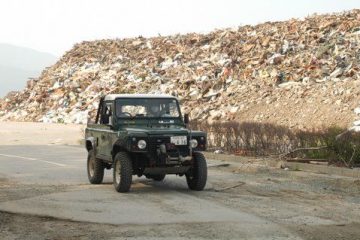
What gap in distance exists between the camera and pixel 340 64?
28.7m

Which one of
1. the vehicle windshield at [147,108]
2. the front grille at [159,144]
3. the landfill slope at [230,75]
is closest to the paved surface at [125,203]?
the front grille at [159,144]

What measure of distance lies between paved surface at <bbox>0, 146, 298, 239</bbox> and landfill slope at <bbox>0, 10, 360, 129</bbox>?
12.9 meters

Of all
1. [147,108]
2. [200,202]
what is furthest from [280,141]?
[200,202]

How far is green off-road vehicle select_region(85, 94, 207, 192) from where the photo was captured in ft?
33.3

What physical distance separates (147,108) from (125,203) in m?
2.87

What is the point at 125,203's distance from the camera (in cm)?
920

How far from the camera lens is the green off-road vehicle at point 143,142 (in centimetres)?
1016

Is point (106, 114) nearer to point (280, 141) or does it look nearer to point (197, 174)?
point (197, 174)

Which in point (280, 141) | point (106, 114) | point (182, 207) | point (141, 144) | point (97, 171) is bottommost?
point (182, 207)

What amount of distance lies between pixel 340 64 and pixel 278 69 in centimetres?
369

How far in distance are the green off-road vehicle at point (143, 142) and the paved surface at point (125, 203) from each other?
396 millimetres

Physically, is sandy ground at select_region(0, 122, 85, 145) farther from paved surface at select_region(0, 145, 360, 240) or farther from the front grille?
the front grille

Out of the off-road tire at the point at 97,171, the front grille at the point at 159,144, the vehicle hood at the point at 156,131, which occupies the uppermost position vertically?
the vehicle hood at the point at 156,131

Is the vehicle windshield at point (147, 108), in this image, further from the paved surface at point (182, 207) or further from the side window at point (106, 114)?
the paved surface at point (182, 207)
